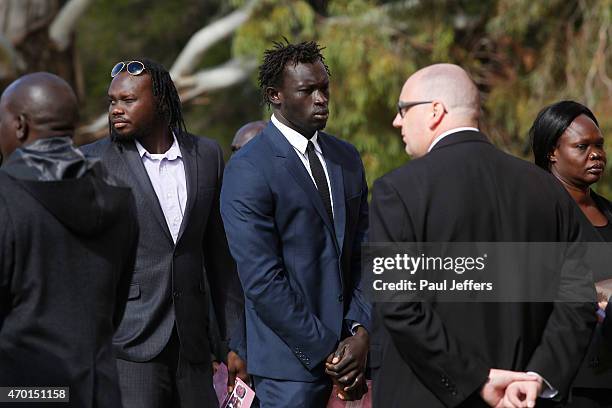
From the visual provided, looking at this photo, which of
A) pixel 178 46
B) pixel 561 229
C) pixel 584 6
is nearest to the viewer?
pixel 561 229

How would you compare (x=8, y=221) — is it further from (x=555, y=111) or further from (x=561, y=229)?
(x=555, y=111)

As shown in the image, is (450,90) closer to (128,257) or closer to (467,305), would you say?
(467,305)

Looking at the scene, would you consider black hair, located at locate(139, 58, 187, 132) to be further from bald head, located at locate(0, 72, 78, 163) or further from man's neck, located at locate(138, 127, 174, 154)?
bald head, located at locate(0, 72, 78, 163)

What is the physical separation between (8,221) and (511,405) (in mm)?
1819

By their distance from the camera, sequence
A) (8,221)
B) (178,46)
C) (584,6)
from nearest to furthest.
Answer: (8,221) < (584,6) < (178,46)

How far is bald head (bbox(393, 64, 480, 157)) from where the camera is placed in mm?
4609

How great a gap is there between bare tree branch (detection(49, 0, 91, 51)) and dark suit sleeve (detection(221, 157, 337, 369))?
13806 millimetres

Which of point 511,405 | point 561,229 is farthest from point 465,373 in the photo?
point 561,229

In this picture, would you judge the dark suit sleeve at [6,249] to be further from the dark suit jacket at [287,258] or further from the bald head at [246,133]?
the bald head at [246,133]

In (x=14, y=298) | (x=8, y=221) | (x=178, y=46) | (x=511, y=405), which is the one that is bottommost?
(x=178, y=46)

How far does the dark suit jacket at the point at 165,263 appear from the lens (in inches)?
225

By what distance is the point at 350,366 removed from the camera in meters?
5.47

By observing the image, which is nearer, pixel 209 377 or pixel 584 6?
pixel 209 377

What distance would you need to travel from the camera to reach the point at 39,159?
4227 millimetres
